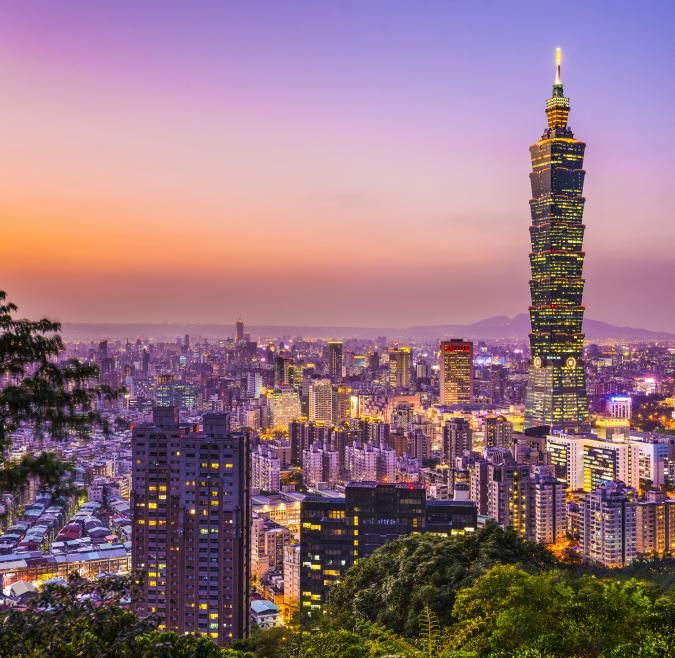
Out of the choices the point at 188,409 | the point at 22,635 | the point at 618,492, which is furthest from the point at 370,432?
the point at 22,635

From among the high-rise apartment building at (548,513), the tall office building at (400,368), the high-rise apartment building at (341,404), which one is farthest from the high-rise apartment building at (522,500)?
the tall office building at (400,368)

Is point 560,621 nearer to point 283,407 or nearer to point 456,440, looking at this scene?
point 456,440

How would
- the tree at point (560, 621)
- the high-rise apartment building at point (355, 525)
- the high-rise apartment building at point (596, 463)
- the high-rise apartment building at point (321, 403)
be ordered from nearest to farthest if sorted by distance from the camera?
the tree at point (560, 621) → the high-rise apartment building at point (355, 525) → the high-rise apartment building at point (596, 463) → the high-rise apartment building at point (321, 403)

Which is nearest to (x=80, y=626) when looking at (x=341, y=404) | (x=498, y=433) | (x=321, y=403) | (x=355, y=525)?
(x=355, y=525)

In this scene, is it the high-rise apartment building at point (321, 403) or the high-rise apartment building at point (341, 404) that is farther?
the high-rise apartment building at point (341, 404)

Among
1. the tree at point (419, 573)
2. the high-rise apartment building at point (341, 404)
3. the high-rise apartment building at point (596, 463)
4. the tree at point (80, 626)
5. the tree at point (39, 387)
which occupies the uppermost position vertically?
the tree at point (39, 387)

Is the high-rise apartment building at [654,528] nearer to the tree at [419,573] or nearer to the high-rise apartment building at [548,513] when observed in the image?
the high-rise apartment building at [548,513]
